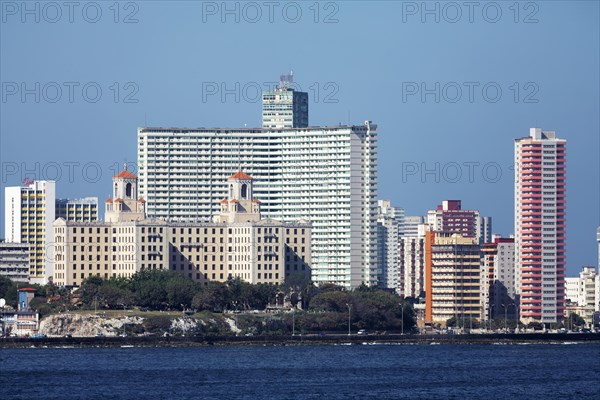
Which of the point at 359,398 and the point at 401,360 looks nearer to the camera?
the point at 359,398

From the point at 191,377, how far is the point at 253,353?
37.0m

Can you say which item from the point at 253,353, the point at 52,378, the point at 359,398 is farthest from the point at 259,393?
the point at 253,353

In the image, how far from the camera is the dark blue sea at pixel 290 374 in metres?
142

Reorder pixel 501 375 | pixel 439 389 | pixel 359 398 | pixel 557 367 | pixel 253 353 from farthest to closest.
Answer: pixel 253 353 → pixel 557 367 → pixel 501 375 → pixel 439 389 → pixel 359 398

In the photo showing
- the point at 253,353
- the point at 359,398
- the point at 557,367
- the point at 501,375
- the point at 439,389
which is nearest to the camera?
the point at 359,398

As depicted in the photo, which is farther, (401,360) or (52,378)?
(401,360)

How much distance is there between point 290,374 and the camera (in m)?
162

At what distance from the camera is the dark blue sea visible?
5595 inches

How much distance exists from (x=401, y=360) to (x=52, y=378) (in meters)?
41.5

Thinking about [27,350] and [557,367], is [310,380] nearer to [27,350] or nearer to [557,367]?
[557,367]

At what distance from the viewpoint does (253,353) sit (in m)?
193

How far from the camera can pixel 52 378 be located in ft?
510

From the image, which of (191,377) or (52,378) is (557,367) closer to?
(191,377)

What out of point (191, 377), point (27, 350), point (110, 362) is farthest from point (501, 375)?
point (27, 350)
